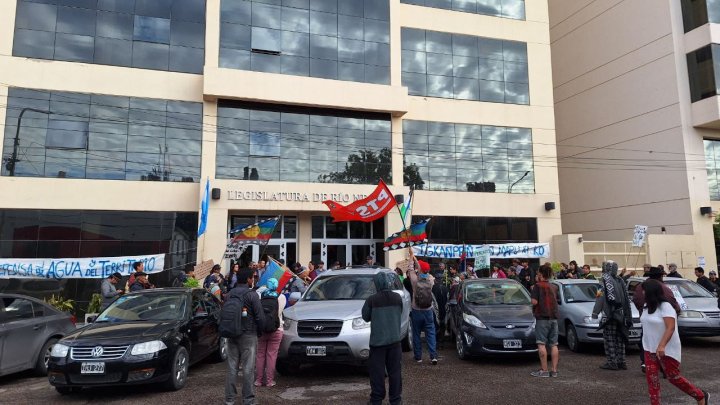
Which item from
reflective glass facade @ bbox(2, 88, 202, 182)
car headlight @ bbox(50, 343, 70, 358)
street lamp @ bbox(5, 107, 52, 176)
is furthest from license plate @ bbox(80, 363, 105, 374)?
street lamp @ bbox(5, 107, 52, 176)

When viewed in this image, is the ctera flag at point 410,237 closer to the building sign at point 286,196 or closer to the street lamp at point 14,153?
the building sign at point 286,196

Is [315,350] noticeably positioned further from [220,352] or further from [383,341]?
[220,352]

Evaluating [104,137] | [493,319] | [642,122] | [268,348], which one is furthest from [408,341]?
[642,122]

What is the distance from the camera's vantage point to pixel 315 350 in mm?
7871

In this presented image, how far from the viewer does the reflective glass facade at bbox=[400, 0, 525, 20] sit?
77.3 ft

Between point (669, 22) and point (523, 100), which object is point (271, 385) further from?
point (669, 22)

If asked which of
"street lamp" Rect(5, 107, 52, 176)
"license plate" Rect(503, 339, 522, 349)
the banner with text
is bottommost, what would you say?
"license plate" Rect(503, 339, 522, 349)

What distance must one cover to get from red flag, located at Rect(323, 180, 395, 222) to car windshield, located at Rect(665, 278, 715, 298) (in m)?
7.50

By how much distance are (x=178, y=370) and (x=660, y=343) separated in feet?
22.2

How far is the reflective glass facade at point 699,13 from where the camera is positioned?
80.0ft

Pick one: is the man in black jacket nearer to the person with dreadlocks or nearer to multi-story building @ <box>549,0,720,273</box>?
the person with dreadlocks

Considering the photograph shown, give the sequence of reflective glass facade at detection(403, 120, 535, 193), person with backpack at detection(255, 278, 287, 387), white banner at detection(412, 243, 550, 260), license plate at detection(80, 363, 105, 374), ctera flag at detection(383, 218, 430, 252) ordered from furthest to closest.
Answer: reflective glass facade at detection(403, 120, 535, 193), white banner at detection(412, 243, 550, 260), ctera flag at detection(383, 218, 430, 252), person with backpack at detection(255, 278, 287, 387), license plate at detection(80, 363, 105, 374)

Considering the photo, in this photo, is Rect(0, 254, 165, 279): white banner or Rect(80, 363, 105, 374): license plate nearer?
Rect(80, 363, 105, 374): license plate

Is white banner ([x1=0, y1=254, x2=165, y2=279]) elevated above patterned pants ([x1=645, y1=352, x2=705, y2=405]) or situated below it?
above
